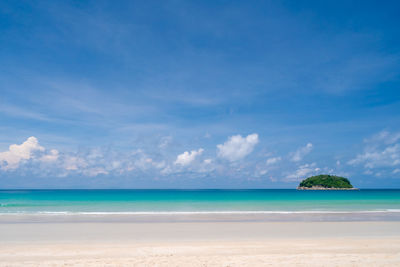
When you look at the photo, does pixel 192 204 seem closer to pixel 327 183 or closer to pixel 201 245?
pixel 201 245

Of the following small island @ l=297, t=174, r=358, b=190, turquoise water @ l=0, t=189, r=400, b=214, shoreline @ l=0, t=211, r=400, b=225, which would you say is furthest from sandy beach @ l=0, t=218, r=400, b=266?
small island @ l=297, t=174, r=358, b=190

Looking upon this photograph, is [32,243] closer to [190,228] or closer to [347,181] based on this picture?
[190,228]

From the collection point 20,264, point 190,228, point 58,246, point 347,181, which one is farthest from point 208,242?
point 347,181

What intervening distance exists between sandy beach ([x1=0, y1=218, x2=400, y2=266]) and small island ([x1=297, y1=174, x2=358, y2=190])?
16188 centimetres

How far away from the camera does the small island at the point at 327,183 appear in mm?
164875

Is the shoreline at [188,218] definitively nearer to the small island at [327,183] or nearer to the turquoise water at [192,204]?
the turquoise water at [192,204]

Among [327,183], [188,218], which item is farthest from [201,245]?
[327,183]

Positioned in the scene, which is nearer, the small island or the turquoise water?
the turquoise water

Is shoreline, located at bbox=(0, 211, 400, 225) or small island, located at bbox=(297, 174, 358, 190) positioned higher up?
small island, located at bbox=(297, 174, 358, 190)

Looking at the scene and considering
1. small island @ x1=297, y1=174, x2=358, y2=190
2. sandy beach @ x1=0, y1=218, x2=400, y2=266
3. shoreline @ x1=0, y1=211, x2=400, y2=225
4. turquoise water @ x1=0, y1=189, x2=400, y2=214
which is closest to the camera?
sandy beach @ x1=0, y1=218, x2=400, y2=266

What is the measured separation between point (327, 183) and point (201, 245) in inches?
6719

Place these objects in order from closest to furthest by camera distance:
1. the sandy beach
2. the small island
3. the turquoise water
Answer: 1. the sandy beach
2. the turquoise water
3. the small island

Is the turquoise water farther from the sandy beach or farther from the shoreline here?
the sandy beach

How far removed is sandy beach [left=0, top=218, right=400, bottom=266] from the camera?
30.0 ft
